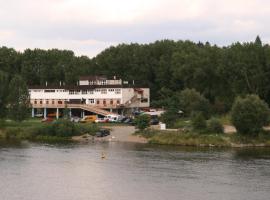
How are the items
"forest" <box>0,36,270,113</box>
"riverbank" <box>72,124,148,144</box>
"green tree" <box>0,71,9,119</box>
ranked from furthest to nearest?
1. "forest" <box>0,36,270,113</box>
2. "green tree" <box>0,71,9,119</box>
3. "riverbank" <box>72,124,148,144</box>

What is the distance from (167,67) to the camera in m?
119

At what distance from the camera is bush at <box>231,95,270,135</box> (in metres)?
77.6

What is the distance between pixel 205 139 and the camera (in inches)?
3115

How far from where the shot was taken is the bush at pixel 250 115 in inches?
3056

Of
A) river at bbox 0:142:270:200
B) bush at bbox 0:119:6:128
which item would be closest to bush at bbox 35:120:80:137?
bush at bbox 0:119:6:128

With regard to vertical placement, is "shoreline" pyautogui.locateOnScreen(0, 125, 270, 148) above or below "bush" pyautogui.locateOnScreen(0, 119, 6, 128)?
below

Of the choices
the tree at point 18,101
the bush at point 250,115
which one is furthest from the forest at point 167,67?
the bush at point 250,115

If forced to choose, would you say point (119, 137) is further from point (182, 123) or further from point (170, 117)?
point (182, 123)

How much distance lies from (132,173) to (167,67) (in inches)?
2464

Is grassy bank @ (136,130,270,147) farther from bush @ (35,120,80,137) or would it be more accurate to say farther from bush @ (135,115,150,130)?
bush @ (35,120,80,137)

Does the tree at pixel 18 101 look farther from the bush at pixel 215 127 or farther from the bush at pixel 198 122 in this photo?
the bush at pixel 215 127

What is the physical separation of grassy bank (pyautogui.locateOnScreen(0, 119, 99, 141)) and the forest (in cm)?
801

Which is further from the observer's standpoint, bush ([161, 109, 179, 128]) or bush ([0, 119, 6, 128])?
bush ([0, 119, 6, 128])

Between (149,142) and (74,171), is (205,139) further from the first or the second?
(74,171)
